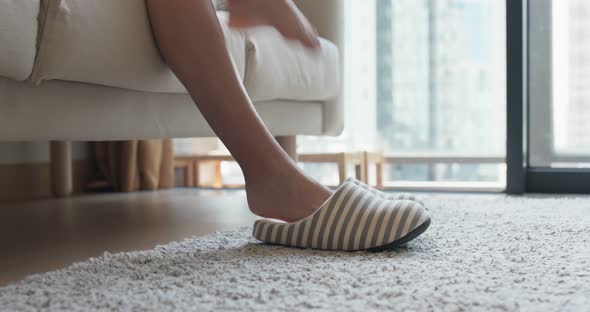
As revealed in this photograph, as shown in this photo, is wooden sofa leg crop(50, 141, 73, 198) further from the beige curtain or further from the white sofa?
the white sofa

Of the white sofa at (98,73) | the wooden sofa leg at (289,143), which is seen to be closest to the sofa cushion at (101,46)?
the white sofa at (98,73)

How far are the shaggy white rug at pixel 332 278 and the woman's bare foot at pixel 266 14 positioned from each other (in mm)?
449

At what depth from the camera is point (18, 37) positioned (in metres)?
0.86

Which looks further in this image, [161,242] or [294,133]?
[294,133]

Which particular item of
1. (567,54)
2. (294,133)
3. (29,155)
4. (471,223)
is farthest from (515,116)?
(29,155)

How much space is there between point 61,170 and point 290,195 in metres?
1.41

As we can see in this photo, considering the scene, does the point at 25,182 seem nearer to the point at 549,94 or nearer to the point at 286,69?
the point at 286,69

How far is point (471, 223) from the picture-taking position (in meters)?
1.21

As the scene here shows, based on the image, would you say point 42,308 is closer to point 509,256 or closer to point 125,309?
point 125,309

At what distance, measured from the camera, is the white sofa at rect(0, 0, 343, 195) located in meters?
0.90

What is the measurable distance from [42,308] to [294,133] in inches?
42.3

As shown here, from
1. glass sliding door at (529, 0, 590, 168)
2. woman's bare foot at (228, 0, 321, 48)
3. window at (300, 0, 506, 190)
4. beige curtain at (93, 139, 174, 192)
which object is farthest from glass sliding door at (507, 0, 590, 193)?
beige curtain at (93, 139, 174, 192)

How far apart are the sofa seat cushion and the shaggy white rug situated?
0.40 m

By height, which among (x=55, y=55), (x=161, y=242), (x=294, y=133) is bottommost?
(x=161, y=242)
